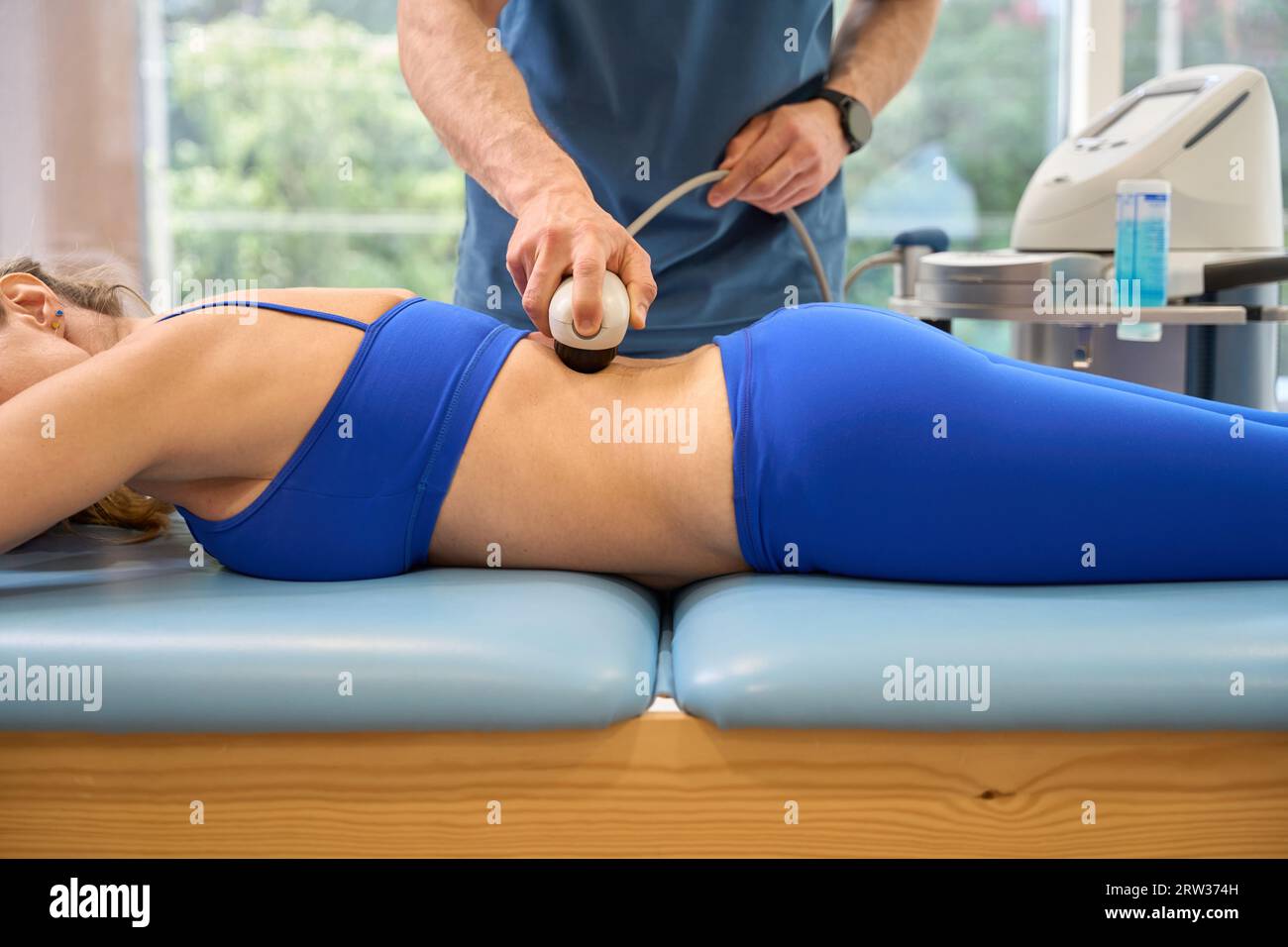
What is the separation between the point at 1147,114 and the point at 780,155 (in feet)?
2.83

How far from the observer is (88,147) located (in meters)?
3.42

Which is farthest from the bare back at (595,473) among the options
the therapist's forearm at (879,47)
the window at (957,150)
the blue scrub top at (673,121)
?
the window at (957,150)

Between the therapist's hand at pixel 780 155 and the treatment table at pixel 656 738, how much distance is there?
2.59ft

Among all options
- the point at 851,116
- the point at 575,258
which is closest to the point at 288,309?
the point at 575,258

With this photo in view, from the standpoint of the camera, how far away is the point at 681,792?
3.10 ft

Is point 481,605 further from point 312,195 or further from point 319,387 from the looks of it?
point 312,195

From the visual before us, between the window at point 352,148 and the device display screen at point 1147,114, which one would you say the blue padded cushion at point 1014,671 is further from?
the window at point 352,148

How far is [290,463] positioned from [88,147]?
9.11 feet

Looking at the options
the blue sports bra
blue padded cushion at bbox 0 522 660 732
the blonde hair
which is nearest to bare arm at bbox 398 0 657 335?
the blue sports bra

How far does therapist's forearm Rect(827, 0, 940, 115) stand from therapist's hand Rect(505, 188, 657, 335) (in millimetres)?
668

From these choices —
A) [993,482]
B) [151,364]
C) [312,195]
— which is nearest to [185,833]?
[151,364]

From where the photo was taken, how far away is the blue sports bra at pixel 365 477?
1117 mm

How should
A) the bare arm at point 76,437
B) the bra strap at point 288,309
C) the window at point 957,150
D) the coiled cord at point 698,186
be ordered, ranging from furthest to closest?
1. the window at point 957,150
2. the coiled cord at point 698,186
3. the bra strap at point 288,309
4. the bare arm at point 76,437
